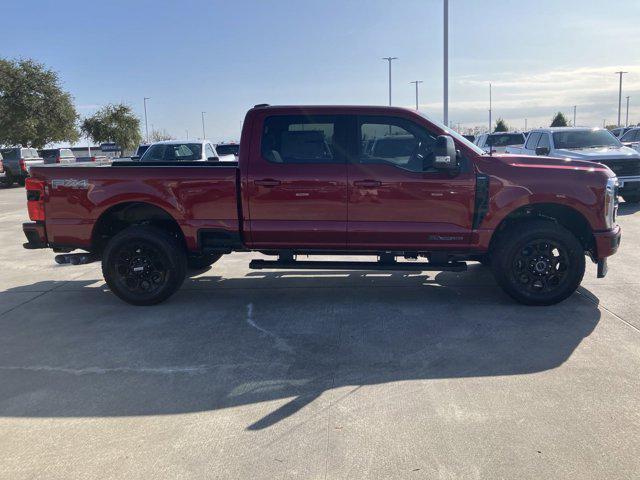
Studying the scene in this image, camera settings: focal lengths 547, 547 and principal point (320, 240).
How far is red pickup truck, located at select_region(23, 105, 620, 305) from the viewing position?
559 cm

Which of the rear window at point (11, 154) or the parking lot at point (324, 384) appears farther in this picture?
the rear window at point (11, 154)

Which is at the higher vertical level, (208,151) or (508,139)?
(508,139)

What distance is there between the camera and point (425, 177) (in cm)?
557

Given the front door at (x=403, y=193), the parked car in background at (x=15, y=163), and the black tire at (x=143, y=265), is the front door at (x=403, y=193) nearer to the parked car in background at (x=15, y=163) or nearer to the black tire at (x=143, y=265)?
the black tire at (x=143, y=265)

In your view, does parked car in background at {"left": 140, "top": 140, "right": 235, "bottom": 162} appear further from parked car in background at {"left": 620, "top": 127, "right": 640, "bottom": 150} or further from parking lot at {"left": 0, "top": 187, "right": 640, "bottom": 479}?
parked car in background at {"left": 620, "top": 127, "right": 640, "bottom": 150}

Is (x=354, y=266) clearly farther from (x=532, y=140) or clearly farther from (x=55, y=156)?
(x=55, y=156)

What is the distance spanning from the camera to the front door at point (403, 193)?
18.3 ft

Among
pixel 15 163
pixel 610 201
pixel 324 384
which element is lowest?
pixel 324 384

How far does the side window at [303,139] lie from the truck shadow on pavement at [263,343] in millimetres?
1602

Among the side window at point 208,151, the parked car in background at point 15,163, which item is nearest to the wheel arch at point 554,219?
the side window at point 208,151

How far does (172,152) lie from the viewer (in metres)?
14.7

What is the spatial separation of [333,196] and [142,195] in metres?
2.04

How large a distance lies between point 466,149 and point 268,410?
11.1 ft

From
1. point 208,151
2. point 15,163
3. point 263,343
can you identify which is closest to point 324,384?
point 263,343
